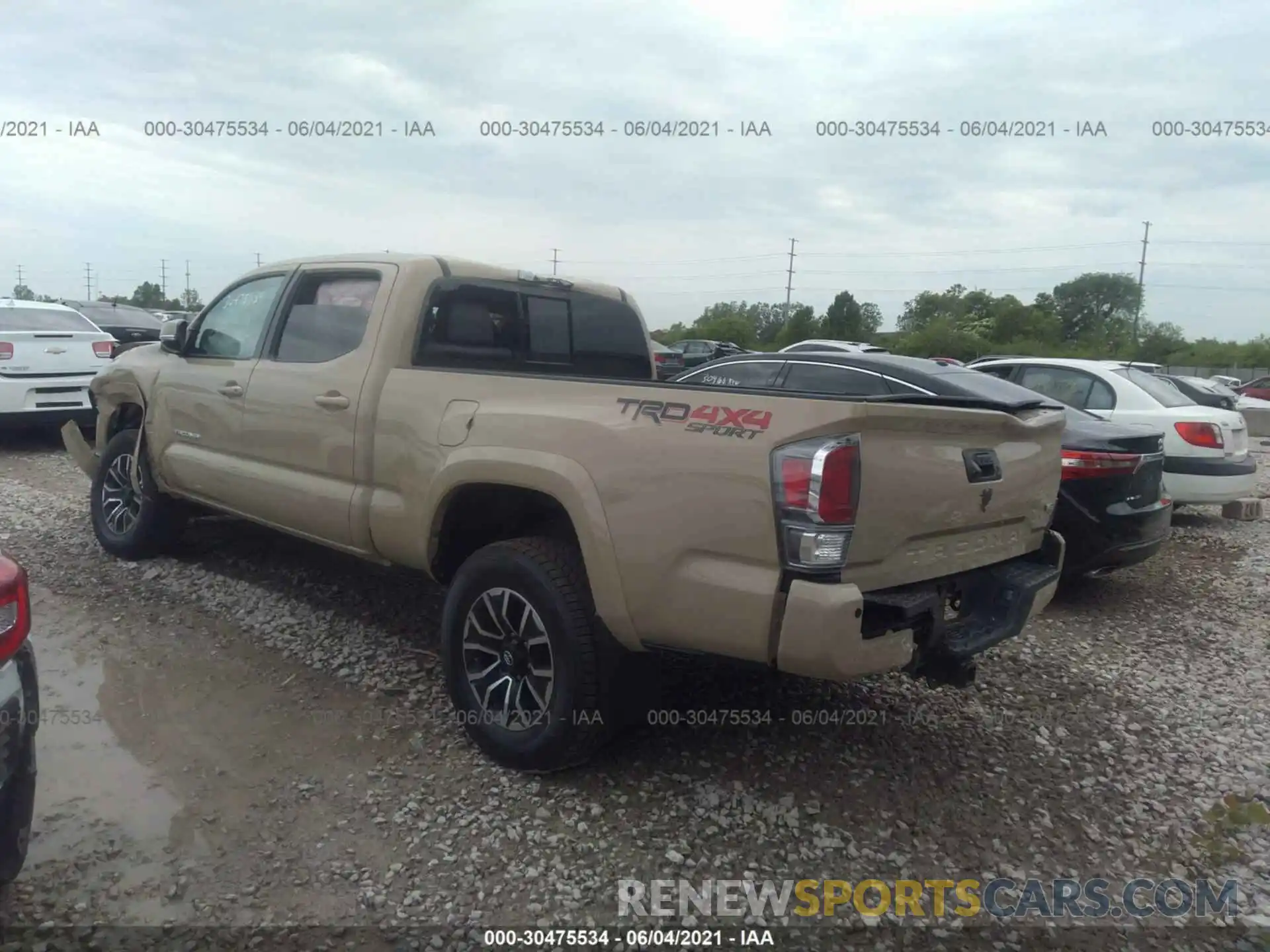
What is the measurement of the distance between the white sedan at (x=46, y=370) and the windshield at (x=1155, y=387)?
9.67 meters

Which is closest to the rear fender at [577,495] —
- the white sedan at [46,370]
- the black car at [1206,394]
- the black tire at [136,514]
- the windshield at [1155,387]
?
the black tire at [136,514]

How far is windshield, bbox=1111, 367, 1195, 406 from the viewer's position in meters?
7.82

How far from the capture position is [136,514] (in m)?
5.76

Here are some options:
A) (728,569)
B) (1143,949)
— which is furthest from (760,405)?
(1143,949)

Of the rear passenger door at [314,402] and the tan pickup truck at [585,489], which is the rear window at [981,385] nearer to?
the tan pickup truck at [585,489]

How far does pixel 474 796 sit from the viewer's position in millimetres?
3309

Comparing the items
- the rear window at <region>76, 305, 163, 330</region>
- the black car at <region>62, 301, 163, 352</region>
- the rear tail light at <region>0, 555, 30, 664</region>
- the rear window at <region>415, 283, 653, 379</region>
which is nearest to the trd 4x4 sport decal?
the rear window at <region>415, 283, 653, 379</region>

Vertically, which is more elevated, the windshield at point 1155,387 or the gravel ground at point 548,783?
the windshield at point 1155,387

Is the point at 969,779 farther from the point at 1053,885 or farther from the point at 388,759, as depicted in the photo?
the point at 388,759

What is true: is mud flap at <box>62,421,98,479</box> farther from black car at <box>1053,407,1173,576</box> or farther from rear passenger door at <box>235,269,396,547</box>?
black car at <box>1053,407,1173,576</box>

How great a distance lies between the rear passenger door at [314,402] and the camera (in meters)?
4.13

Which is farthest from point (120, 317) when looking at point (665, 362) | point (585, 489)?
point (585, 489)

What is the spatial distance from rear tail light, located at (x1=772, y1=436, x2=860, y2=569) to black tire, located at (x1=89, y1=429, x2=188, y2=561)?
4319 mm

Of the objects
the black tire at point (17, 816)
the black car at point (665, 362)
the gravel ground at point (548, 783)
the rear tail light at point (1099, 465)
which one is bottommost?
the gravel ground at point (548, 783)
